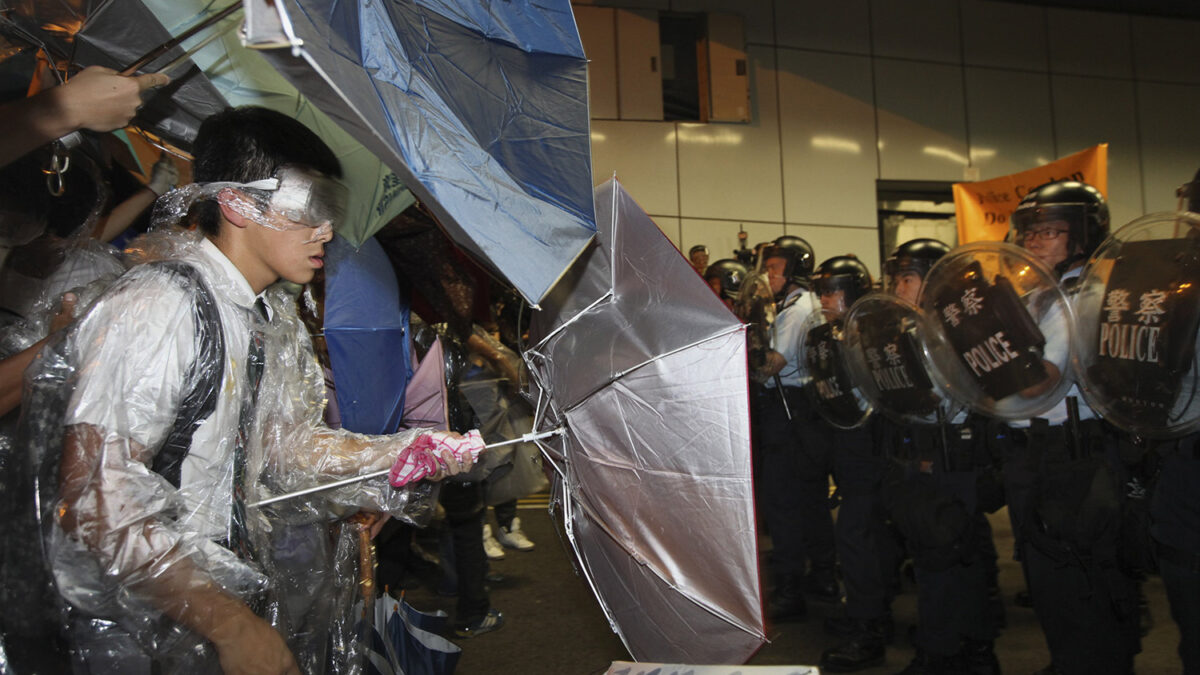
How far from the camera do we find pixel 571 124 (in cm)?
186

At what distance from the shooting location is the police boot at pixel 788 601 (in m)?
4.68

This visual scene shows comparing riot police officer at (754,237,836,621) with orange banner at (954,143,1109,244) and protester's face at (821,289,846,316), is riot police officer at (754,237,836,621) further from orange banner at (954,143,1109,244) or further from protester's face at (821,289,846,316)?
orange banner at (954,143,1109,244)

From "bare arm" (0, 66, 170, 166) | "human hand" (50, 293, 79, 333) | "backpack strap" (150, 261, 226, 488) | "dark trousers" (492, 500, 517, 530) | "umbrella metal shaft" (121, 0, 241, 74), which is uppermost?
"umbrella metal shaft" (121, 0, 241, 74)

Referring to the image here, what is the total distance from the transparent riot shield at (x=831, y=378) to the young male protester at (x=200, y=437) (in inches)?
106

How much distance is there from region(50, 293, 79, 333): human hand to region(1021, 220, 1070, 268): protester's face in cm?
326

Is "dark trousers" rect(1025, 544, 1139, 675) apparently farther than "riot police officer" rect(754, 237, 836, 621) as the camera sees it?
No

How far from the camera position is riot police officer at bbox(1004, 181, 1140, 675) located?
9.81ft

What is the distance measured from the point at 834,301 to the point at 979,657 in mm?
1970

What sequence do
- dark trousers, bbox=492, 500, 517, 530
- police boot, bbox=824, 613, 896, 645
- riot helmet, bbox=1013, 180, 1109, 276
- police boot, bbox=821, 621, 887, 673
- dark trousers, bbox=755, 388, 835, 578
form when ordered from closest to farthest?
riot helmet, bbox=1013, 180, 1109, 276 → police boot, bbox=821, 621, 887, 673 → police boot, bbox=824, 613, 896, 645 → dark trousers, bbox=755, 388, 835, 578 → dark trousers, bbox=492, 500, 517, 530

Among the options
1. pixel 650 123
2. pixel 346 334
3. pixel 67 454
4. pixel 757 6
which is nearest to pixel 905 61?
pixel 757 6

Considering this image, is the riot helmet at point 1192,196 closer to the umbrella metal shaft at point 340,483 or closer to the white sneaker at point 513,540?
the umbrella metal shaft at point 340,483

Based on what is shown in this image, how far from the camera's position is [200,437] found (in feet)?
5.26

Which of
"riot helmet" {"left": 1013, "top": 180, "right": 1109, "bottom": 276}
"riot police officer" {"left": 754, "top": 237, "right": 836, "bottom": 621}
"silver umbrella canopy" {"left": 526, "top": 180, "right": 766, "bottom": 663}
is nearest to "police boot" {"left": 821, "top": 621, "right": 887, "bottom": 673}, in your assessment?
"riot police officer" {"left": 754, "top": 237, "right": 836, "bottom": 621}

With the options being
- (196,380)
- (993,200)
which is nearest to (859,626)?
(196,380)
